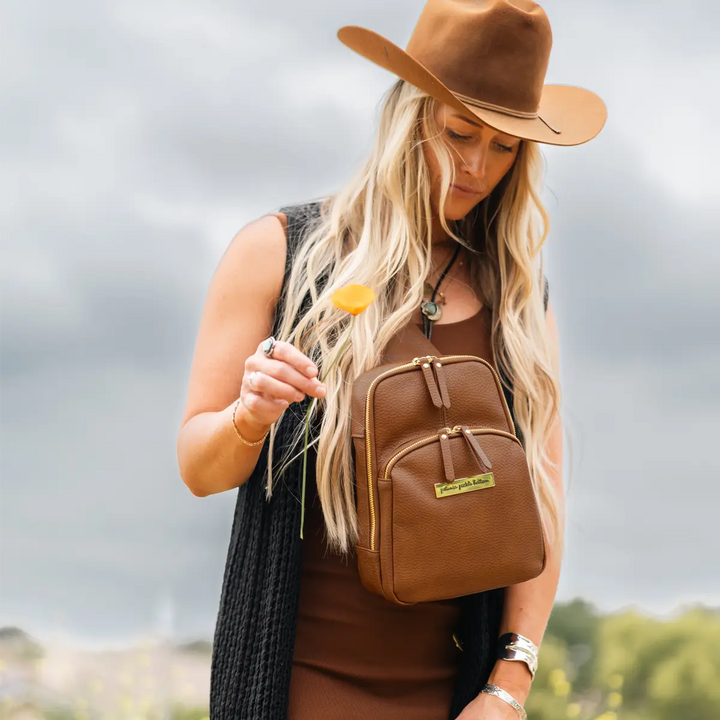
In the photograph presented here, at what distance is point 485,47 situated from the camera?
135 centimetres

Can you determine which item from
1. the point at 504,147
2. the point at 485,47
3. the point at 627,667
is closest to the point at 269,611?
the point at 504,147

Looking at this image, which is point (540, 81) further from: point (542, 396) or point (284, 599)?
point (284, 599)

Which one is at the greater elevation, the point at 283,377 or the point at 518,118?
the point at 518,118

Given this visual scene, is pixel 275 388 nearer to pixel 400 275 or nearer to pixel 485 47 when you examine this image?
pixel 400 275

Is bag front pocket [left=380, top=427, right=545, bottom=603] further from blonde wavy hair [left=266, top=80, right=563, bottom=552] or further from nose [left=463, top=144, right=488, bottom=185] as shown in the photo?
nose [left=463, top=144, right=488, bottom=185]

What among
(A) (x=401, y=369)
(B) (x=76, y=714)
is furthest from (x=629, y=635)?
(A) (x=401, y=369)

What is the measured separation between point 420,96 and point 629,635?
2342 millimetres

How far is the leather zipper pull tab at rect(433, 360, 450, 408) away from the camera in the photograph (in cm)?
117

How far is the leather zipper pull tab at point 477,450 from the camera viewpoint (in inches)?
45.3

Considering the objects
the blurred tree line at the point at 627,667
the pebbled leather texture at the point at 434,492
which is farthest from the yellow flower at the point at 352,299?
the blurred tree line at the point at 627,667

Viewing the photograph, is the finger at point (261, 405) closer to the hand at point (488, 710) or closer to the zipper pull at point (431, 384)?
the zipper pull at point (431, 384)

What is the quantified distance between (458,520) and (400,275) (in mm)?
419

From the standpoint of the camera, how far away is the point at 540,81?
4.74 ft

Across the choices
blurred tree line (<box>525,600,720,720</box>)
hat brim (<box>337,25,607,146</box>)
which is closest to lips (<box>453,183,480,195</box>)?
hat brim (<box>337,25,607,146</box>)
